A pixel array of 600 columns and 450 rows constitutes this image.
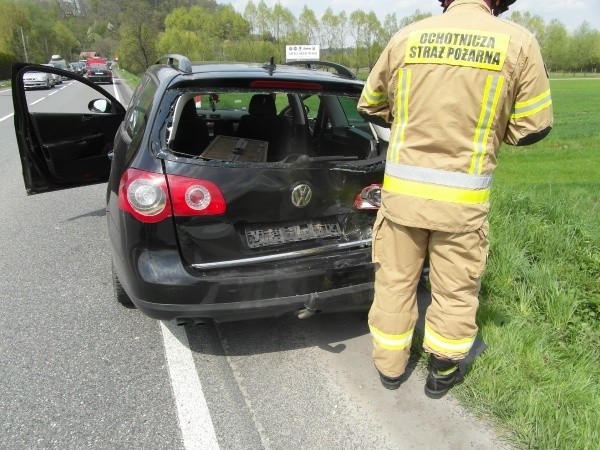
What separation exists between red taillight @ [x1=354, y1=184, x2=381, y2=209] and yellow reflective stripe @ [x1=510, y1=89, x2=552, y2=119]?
0.97m

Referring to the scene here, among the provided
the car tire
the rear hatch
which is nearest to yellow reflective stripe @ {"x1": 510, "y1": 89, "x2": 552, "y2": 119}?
the rear hatch

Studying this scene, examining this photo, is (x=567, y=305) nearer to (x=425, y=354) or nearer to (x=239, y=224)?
(x=425, y=354)

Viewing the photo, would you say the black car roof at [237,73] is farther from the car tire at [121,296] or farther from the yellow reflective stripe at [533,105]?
the car tire at [121,296]

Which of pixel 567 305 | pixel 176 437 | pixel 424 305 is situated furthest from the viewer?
pixel 424 305

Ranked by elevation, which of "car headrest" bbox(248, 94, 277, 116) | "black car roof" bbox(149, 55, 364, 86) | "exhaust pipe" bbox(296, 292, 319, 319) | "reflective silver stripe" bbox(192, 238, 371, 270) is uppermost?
"black car roof" bbox(149, 55, 364, 86)

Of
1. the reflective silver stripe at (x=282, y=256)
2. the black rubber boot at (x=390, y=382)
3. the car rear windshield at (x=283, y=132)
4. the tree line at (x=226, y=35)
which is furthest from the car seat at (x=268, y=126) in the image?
the tree line at (x=226, y=35)

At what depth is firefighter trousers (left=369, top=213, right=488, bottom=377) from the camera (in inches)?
94.3

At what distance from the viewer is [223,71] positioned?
3.02 meters

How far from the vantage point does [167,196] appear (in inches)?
101

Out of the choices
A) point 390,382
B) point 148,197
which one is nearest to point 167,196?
point 148,197

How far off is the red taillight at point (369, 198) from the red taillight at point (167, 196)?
2.73 ft

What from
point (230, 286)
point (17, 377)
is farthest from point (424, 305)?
point (17, 377)

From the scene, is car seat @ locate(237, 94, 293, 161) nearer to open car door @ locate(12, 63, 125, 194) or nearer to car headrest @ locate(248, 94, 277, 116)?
car headrest @ locate(248, 94, 277, 116)

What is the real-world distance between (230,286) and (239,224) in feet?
1.07
